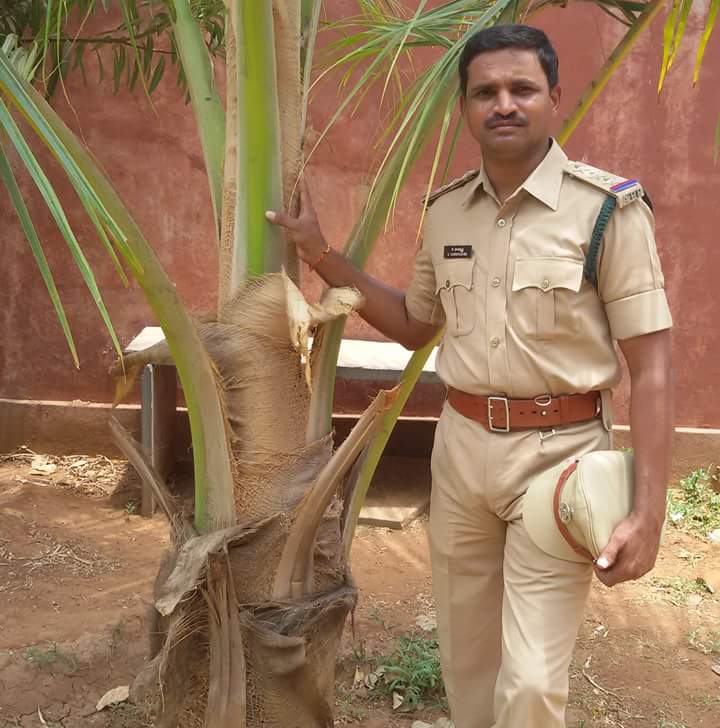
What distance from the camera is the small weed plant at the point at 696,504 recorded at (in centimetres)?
386

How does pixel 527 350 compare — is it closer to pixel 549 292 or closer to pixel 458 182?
pixel 549 292

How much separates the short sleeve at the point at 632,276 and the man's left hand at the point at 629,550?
0.33 m

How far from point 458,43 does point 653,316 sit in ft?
2.11

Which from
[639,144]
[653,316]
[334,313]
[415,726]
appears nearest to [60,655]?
[415,726]

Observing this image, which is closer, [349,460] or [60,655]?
[349,460]

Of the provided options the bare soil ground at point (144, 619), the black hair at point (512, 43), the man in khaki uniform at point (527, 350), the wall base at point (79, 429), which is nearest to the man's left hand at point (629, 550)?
the man in khaki uniform at point (527, 350)

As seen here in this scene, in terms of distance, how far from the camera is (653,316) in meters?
1.55

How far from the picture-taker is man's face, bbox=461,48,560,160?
160cm

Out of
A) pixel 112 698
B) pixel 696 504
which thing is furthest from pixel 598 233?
pixel 696 504

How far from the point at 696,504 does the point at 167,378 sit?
97.5 inches

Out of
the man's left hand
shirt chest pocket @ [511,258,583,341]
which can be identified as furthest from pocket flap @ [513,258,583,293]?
the man's left hand

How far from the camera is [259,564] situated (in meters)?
1.70

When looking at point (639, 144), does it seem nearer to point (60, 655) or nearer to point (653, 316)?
point (653, 316)

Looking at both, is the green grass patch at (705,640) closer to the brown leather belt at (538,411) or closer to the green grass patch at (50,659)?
the brown leather belt at (538,411)
